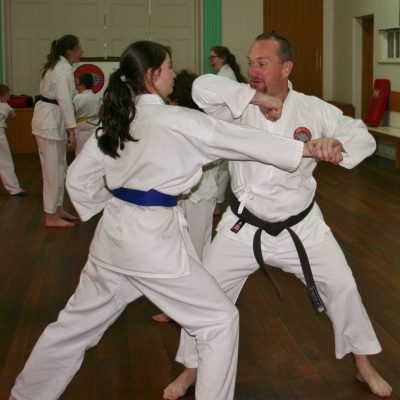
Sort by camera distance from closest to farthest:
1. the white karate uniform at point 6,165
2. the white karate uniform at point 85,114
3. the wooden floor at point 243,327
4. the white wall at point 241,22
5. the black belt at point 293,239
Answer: the black belt at point 293,239 → the wooden floor at point 243,327 → the white karate uniform at point 85,114 → the white karate uniform at point 6,165 → the white wall at point 241,22

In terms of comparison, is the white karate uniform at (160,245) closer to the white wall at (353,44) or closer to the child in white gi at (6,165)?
the child in white gi at (6,165)

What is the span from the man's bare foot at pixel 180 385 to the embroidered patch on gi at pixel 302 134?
36.3 inches

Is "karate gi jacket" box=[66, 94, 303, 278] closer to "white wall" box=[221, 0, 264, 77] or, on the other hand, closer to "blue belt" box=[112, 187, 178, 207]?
"blue belt" box=[112, 187, 178, 207]

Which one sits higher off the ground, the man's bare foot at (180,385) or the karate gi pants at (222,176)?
the karate gi pants at (222,176)

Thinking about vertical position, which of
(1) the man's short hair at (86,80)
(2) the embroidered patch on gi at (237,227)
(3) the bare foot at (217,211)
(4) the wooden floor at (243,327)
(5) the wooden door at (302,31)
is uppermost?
(5) the wooden door at (302,31)

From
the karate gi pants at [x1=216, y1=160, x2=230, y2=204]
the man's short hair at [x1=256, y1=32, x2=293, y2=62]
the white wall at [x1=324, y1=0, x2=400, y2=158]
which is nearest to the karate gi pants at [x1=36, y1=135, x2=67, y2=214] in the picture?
the karate gi pants at [x1=216, y1=160, x2=230, y2=204]

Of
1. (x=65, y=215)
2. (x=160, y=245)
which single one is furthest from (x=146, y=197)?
(x=65, y=215)

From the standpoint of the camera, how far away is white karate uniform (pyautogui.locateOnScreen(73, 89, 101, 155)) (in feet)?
20.5

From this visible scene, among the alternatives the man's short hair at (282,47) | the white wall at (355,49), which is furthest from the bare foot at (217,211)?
the white wall at (355,49)

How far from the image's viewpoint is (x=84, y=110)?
6363 millimetres

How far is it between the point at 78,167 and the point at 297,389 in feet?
3.86

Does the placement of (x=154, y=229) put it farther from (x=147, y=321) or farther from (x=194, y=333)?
(x=147, y=321)

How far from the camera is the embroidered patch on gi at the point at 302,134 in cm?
263

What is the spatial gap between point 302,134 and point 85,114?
4021mm
